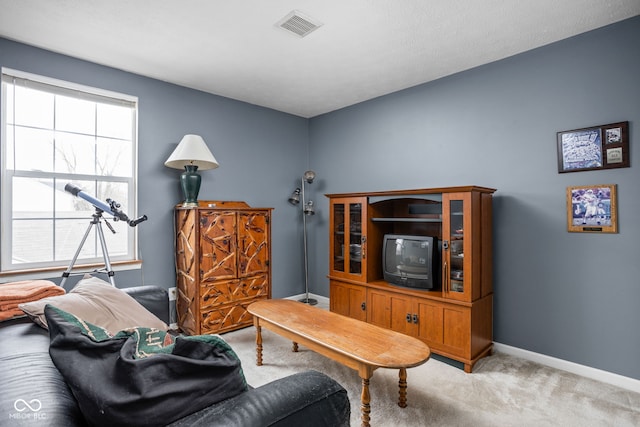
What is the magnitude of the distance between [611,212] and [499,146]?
1.01m

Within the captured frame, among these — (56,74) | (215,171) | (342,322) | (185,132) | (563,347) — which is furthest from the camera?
(215,171)

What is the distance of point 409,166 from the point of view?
382cm

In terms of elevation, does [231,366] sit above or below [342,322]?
above

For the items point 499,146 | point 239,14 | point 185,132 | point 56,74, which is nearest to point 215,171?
point 185,132

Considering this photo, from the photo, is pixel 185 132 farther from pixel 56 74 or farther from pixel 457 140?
pixel 457 140

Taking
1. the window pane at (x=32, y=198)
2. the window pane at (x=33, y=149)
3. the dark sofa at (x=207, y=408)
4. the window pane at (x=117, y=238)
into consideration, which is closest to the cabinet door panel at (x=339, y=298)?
the window pane at (x=117, y=238)

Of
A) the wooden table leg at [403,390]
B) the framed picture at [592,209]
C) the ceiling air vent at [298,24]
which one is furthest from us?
the framed picture at [592,209]

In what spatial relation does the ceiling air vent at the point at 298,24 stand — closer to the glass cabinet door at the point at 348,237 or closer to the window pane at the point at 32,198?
the glass cabinet door at the point at 348,237

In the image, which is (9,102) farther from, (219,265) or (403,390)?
(403,390)

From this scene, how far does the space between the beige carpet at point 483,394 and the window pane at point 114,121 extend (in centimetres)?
246

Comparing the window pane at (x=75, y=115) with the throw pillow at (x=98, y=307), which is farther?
the window pane at (x=75, y=115)

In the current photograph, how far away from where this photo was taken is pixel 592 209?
8.63 ft

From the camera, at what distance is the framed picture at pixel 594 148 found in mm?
2504

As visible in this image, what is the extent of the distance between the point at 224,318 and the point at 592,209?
11.2ft
